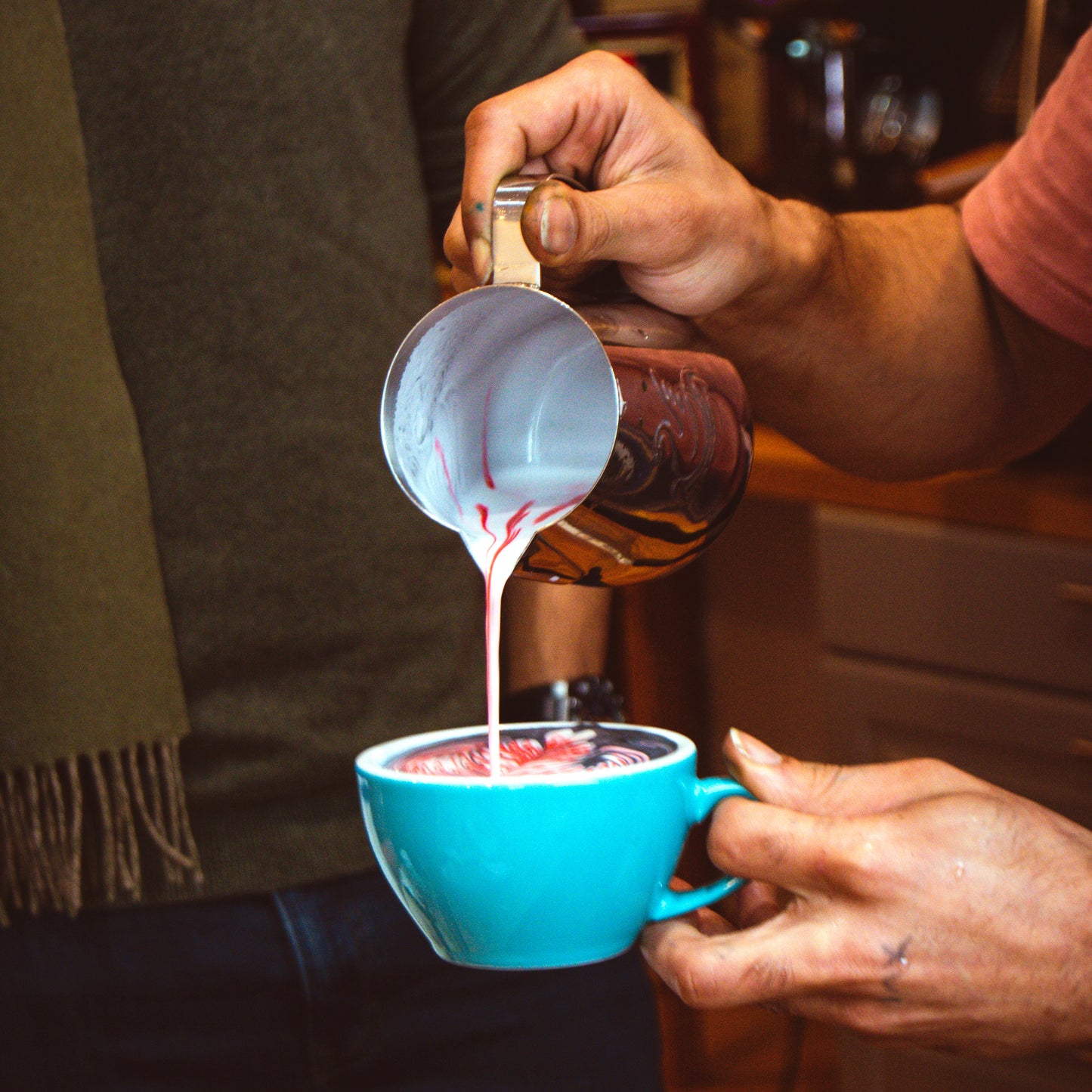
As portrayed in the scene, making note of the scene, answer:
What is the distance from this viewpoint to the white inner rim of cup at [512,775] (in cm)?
54

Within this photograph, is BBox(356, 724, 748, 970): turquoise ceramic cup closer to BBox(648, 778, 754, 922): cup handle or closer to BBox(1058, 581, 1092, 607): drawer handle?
BBox(648, 778, 754, 922): cup handle

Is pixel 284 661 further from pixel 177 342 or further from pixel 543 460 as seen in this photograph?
pixel 543 460

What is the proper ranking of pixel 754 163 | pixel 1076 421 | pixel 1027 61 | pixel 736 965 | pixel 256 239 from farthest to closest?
pixel 754 163 < pixel 1027 61 < pixel 1076 421 < pixel 256 239 < pixel 736 965

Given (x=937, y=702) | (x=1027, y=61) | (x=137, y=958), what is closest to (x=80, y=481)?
(x=137, y=958)

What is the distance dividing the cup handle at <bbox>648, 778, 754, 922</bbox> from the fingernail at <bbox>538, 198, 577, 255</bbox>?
238 mm

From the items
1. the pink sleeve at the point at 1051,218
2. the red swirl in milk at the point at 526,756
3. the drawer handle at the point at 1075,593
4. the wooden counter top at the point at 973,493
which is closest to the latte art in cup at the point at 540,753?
the red swirl in milk at the point at 526,756

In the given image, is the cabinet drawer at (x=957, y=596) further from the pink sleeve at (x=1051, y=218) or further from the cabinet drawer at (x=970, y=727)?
the pink sleeve at (x=1051, y=218)

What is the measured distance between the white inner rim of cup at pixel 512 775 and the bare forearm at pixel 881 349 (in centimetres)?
23

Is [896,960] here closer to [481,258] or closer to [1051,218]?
[481,258]

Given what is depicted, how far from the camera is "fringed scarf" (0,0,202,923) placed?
790 mm

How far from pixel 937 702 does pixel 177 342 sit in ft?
3.22

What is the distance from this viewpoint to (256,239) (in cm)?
80

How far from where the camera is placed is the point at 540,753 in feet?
2.10

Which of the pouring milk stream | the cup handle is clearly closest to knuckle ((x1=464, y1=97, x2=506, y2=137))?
the pouring milk stream
